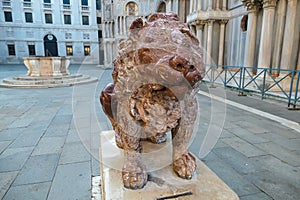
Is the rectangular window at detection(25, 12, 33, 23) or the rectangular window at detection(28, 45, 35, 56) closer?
the rectangular window at detection(25, 12, 33, 23)

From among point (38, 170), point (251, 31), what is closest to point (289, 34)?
point (251, 31)

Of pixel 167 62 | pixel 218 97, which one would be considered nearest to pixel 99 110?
pixel 218 97

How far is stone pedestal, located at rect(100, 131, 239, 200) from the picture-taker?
4.66 ft

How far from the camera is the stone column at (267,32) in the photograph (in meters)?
7.10

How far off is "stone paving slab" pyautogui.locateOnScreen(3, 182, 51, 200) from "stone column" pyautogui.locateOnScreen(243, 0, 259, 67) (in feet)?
29.5

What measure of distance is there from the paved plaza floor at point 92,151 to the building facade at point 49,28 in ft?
82.3

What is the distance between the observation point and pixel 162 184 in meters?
1.52

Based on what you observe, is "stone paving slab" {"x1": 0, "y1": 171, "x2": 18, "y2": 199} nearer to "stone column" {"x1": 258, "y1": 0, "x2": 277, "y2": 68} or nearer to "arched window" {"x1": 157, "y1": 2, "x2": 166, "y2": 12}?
"stone column" {"x1": 258, "y1": 0, "x2": 277, "y2": 68}

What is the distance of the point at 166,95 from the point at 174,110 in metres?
0.14

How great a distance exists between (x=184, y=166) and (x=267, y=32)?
25.0ft

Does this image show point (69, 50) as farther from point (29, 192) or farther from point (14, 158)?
point (29, 192)

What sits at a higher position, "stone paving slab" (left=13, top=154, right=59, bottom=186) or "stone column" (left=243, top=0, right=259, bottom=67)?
"stone column" (left=243, top=0, right=259, bottom=67)

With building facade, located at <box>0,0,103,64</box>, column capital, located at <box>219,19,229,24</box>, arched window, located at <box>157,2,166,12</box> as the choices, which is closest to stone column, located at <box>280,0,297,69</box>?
column capital, located at <box>219,19,229,24</box>

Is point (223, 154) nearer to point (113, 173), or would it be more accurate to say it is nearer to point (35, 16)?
point (113, 173)
